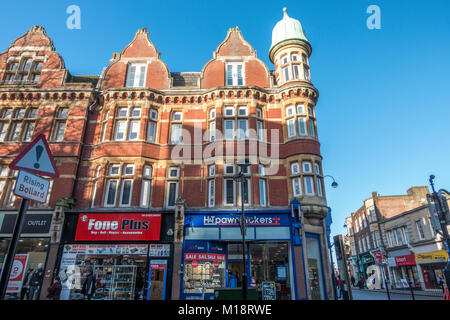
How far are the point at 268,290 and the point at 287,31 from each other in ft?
60.1

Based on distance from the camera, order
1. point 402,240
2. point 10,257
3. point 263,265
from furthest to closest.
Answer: point 402,240, point 263,265, point 10,257

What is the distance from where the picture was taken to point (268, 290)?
48.3 feet

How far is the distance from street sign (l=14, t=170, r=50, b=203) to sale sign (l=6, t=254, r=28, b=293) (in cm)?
1493

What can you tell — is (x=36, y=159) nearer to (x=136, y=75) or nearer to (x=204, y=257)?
(x=204, y=257)

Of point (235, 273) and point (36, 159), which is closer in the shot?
point (36, 159)

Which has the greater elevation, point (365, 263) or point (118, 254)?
point (365, 263)

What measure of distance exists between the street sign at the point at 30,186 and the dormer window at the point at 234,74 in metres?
17.9

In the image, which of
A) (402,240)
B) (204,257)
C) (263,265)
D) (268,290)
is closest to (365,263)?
(402,240)

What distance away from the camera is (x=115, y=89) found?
785 inches

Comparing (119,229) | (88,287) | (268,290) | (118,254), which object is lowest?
(268,290)

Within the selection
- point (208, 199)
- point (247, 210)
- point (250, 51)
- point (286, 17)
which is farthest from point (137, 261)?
point (286, 17)

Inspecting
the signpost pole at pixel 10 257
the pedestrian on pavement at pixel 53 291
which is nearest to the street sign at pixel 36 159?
the signpost pole at pixel 10 257

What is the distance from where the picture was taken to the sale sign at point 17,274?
15.5 m

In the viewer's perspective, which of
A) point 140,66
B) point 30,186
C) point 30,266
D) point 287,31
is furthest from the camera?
point 140,66
